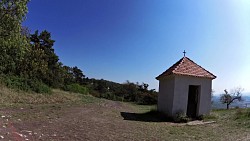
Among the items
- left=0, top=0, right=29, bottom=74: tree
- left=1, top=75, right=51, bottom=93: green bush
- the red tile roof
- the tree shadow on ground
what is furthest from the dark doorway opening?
left=1, top=75, right=51, bottom=93: green bush

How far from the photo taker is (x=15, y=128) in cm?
838

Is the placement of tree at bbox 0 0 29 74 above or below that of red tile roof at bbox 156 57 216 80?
above

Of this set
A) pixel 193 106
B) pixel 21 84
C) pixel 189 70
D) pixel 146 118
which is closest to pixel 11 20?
pixel 21 84

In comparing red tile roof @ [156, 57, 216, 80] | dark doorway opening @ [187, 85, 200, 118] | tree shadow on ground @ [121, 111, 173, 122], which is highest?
red tile roof @ [156, 57, 216, 80]

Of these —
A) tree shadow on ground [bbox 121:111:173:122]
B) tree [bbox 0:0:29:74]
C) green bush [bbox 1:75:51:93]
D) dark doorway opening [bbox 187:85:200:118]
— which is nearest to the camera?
tree [bbox 0:0:29:74]

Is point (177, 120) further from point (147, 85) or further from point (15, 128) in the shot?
point (147, 85)

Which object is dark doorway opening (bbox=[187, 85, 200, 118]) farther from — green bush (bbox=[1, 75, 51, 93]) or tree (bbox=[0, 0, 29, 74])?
green bush (bbox=[1, 75, 51, 93])

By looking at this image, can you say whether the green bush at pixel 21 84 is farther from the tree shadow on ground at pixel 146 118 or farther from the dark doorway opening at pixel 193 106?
the dark doorway opening at pixel 193 106

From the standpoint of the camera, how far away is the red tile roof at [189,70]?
1577 centimetres

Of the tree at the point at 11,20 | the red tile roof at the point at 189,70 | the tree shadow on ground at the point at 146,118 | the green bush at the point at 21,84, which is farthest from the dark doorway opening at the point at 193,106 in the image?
the green bush at the point at 21,84

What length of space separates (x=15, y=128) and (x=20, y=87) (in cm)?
1330

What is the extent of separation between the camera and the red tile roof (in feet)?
51.7

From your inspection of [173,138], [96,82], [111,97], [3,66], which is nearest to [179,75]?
[173,138]

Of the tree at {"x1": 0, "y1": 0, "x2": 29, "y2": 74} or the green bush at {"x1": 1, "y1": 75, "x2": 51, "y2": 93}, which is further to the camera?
the green bush at {"x1": 1, "y1": 75, "x2": 51, "y2": 93}
